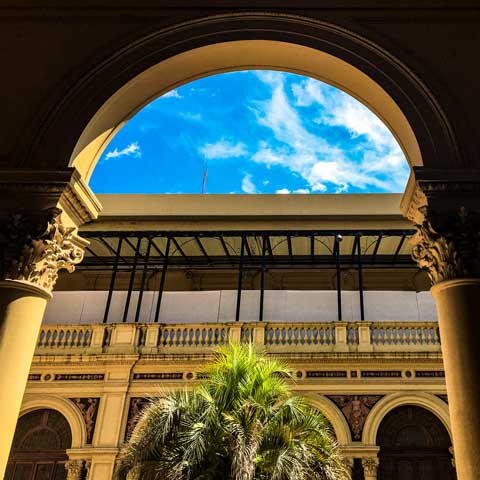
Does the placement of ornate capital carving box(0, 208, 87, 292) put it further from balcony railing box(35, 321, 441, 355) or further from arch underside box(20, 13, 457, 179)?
balcony railing box(35, 321, 441, 355)

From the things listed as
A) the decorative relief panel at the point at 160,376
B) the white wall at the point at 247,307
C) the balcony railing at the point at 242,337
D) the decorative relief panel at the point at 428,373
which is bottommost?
the decorative relief panel at the point at 160,376

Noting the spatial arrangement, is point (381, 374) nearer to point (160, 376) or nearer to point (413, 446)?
point (413, 446)

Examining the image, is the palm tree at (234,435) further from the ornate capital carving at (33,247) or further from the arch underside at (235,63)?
the arch underside at (235,63)

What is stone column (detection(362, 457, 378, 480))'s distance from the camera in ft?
42.7

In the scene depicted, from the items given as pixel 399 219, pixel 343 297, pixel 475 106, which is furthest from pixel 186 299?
pixel 475 106

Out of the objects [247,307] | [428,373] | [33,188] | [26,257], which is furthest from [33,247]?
[247,307]

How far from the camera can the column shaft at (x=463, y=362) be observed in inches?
144

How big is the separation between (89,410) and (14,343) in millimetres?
11292

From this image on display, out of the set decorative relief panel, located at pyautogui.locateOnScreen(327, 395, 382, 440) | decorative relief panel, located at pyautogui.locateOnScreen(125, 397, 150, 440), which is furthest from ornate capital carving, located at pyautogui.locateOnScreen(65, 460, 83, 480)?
decorative relief panel, located at pyautogui.locateOnScreen(327, 395, 382, 440)

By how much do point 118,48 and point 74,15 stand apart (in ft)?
2.19

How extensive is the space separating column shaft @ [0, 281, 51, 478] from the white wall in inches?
501

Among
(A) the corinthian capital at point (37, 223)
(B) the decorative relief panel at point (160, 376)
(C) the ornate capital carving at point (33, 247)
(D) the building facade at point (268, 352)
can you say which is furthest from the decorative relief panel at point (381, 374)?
(C) the ornate capital carving at point (33, 247)

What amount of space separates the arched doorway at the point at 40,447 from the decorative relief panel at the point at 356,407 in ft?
24.8

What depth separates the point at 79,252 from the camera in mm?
4961
